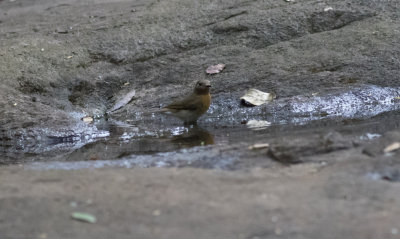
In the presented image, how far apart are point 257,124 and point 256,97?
0.61m

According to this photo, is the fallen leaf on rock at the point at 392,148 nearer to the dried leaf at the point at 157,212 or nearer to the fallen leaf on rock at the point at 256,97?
the dried leaf at the point at 157,212

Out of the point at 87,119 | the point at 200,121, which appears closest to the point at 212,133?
the point at 200,121

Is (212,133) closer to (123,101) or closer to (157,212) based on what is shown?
(123,101)

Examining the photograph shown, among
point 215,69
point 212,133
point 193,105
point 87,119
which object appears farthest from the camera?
point 215,69

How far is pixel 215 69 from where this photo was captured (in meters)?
7.30

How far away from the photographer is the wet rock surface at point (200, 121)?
2.99 metres

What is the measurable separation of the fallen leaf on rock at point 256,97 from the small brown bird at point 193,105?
44cm

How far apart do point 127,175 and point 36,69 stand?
4175 mm

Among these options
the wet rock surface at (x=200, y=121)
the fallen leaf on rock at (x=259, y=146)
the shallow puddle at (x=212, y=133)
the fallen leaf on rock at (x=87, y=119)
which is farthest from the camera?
the fallen leaf on rock at (x=87, y=119)

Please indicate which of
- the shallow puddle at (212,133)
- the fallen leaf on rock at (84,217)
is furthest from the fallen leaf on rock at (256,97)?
the fallen leaf on rock at (84,217)

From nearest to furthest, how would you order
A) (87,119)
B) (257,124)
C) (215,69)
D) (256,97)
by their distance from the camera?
(257,124) < (256,97) < (87,119) < (215,69)

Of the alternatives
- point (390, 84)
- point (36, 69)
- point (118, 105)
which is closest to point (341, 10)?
point (390, 84)

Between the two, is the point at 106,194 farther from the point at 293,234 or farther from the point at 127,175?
the point at 293,234

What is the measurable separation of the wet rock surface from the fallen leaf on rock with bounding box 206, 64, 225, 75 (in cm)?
8
